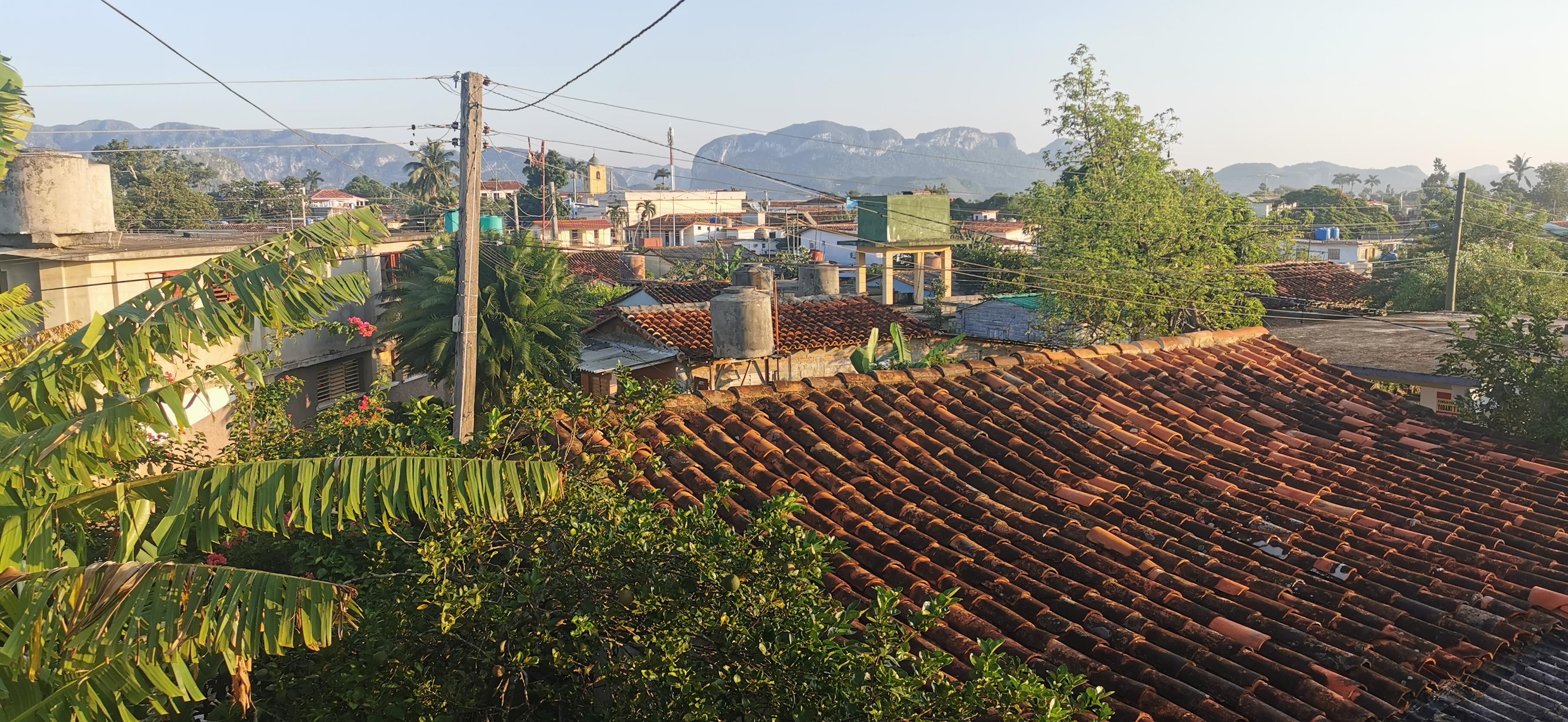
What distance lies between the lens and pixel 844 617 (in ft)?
12.8

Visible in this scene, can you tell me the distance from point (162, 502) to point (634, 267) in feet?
132

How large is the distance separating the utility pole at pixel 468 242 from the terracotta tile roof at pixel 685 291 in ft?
46.2

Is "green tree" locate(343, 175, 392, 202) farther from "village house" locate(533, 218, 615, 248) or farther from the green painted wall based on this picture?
the green painted wall

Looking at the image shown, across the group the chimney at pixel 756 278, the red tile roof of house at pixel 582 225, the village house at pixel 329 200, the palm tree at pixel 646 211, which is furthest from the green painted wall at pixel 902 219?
the village house at pixel 329 200

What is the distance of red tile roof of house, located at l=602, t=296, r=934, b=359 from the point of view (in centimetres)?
2097

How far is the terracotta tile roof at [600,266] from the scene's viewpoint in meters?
43.5

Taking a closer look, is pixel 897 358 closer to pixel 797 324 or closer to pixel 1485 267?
pixel 797 324

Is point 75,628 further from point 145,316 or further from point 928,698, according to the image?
point 928,698

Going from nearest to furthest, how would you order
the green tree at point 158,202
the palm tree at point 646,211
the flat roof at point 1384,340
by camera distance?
1. the flat roof at point 1384,340
2. the green tree at point 158,202
3. the palm tree at point 646,211

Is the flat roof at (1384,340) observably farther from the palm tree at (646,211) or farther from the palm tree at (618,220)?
the palm tree at (646,211)

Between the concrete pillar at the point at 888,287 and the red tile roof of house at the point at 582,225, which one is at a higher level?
the red tile roof of house at the point at 582,225

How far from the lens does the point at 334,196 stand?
96000 millimetres

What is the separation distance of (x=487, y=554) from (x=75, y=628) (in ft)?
5.64

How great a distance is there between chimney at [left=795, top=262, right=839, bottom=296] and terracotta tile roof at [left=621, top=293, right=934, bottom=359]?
5.11 meters
